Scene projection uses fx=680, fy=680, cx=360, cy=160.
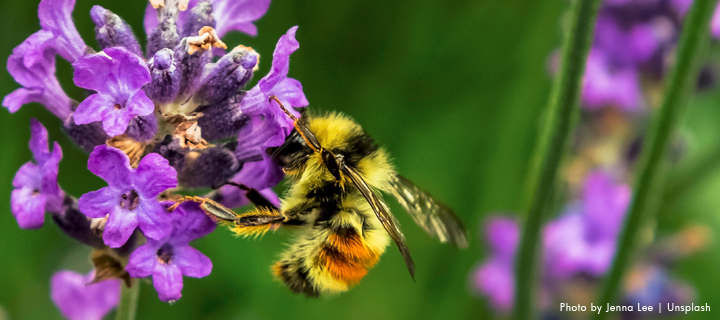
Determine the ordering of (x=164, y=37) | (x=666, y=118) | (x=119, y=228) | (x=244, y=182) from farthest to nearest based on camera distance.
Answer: (x=666, y=118)
(x=244, y=182)
(x=164, y=37)
(x=119, y=228)

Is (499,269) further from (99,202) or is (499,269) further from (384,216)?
(99,202)

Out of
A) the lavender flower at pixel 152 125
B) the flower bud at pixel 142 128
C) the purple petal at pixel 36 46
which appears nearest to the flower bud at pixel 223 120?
the lavender flower at pixel 152 125

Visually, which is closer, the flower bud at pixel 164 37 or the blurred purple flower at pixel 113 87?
the blurred purple flower at pixel 113 87

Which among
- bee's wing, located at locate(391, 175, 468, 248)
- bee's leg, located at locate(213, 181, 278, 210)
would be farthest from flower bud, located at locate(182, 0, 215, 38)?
bee's wing, located at locate(391, 175, 468, 248)

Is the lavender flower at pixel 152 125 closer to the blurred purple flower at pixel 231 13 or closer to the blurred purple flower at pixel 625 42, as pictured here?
the blurred purple flower at pixel 231 13

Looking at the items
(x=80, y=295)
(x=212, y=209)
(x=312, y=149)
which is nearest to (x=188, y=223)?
(x=212, y=209)

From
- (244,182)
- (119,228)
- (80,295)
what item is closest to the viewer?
(119,228)
